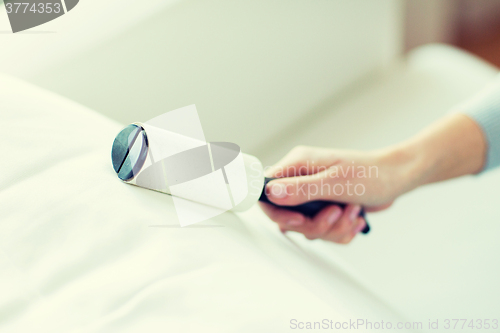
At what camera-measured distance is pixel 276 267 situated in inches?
13.9

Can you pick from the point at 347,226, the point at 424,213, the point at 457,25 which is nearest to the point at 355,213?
the point at 347,226

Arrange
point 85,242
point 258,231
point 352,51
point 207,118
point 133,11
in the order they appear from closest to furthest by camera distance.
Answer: point 85,242 → point 258,231 → point 133,11 → point 207,118 → point 352,51

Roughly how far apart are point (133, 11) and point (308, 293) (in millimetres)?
435

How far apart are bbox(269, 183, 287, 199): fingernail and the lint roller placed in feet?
0.18

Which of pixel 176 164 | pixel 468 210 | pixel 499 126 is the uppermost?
pixel 176 164

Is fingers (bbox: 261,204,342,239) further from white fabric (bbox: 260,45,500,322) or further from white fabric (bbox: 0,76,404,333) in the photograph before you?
white fabric (bbox: 0,76,404,333)

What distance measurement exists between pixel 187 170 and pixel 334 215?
259mm

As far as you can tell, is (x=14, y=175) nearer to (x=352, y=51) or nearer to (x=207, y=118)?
(x=207, y=118)

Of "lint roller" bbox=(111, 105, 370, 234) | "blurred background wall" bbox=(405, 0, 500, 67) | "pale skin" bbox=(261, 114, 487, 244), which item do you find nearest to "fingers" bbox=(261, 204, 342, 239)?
"pale skin" bbox=(261, 114, 487, 244)

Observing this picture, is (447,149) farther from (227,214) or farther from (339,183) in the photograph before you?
(227,214)

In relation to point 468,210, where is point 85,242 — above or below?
above

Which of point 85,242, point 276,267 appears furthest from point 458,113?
point 85,242

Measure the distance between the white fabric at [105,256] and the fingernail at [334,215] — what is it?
159 mm

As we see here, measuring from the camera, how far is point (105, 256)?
305mm
